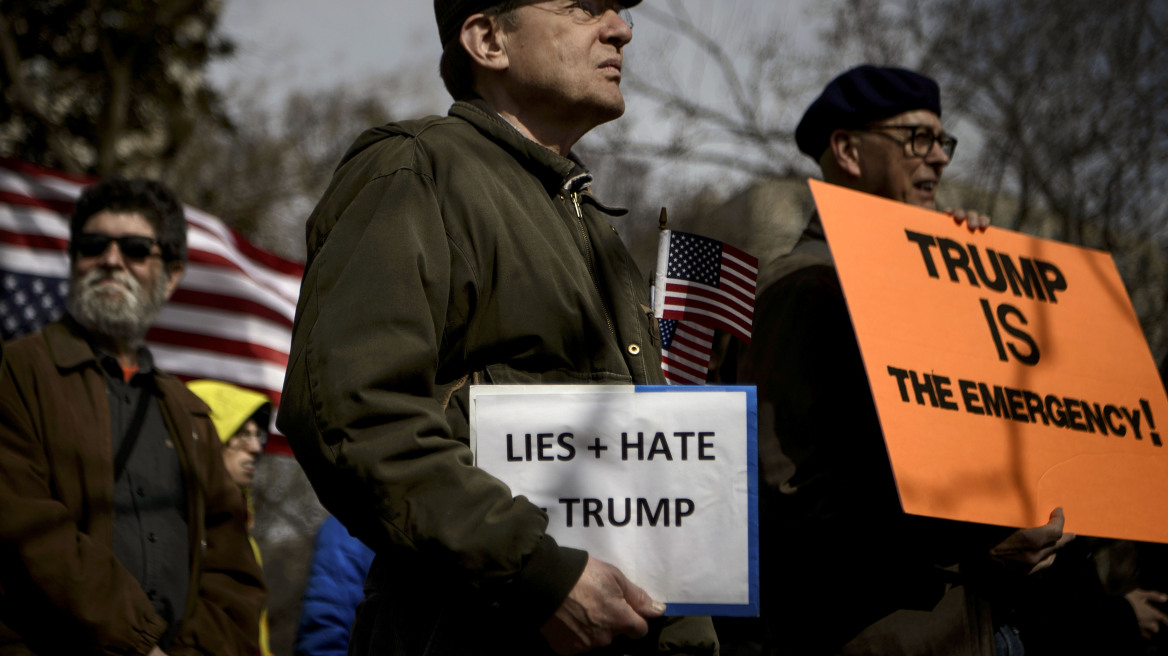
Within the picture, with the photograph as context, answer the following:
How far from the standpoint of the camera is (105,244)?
386 cm

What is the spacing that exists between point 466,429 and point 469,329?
170 millimetres

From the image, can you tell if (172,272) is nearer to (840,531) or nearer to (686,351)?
(686,351)

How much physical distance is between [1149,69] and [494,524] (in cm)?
1029

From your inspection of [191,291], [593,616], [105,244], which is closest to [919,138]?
[593,616]

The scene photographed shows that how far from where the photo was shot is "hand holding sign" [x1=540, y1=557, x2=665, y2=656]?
1.66 metres

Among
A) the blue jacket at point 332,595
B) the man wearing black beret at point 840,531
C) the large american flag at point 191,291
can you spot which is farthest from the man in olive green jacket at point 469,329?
the large american flag at point 191,291

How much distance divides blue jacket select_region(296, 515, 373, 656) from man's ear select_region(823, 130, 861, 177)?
2.07m

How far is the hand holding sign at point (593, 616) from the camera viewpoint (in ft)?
5.46

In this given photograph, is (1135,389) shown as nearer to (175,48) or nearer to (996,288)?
(996,288)

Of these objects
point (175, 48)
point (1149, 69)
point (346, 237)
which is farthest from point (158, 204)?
point (175, 48)

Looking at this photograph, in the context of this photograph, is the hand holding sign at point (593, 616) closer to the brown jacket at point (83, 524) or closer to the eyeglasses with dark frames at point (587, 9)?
the eyeglasses with dark frames at point (587, 9)

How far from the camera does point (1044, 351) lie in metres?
2.83

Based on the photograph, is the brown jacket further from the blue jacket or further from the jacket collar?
the blue jacket

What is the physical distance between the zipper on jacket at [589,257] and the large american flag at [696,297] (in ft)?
0.74
